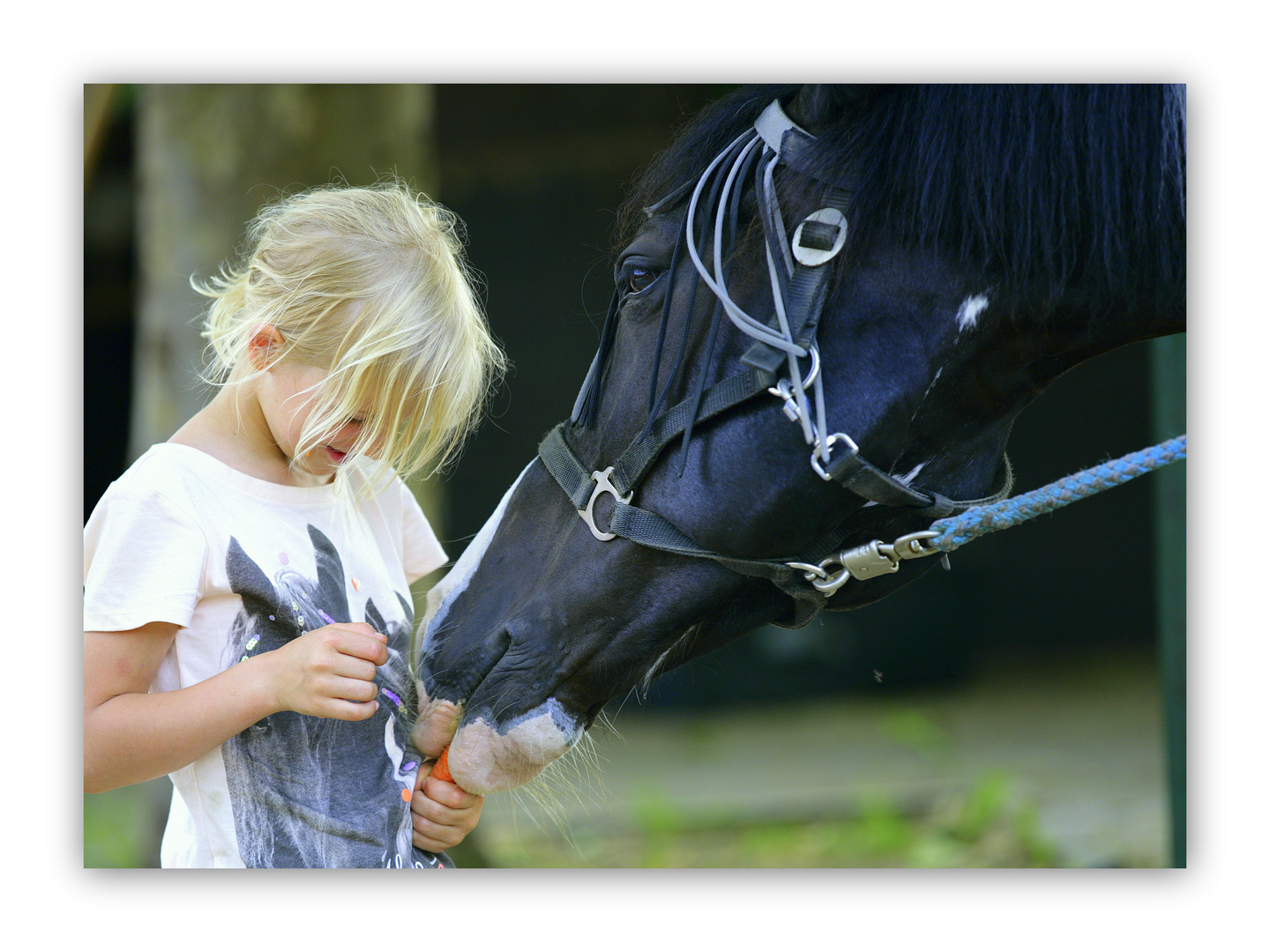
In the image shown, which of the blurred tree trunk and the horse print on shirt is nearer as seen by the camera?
the horse print on shirt

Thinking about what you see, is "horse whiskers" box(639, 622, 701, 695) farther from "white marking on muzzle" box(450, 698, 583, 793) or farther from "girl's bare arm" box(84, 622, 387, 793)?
"girl's bare arm" box(84, 622, 387, 793)

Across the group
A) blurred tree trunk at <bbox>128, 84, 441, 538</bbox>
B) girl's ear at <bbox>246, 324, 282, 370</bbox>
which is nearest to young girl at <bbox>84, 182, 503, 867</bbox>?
girl's ear at <bbox>246, 324, 282, 370</bbox>

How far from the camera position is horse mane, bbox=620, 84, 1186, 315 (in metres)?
0.86

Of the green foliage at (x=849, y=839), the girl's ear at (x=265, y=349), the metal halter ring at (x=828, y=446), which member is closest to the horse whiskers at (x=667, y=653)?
the metal halter ring at (x=828, y=446)

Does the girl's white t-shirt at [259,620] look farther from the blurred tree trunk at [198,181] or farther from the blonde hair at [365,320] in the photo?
the blurred tree trunk at [198,181]

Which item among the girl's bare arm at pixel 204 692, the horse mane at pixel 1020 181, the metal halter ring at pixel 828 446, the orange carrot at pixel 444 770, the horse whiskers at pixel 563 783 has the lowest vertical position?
the horse whiskers at pixel 563 783

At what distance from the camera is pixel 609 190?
11.1 feet

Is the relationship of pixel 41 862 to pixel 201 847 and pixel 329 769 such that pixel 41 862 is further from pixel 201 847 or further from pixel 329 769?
pixel 329 769

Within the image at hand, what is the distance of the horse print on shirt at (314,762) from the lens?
0.99m

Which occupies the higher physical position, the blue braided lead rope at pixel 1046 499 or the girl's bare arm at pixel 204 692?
the blue braided lead rope at pixel 1046 499

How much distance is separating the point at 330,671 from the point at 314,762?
7.0 inches

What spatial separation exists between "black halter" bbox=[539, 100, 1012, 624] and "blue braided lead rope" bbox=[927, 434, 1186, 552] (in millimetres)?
26

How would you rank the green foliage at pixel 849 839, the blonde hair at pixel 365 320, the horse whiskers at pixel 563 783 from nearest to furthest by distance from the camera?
the blonde hair at pixel 365 320 → the horse whiskers at pixel 563 783 → the green foliage at pixel 849 839
